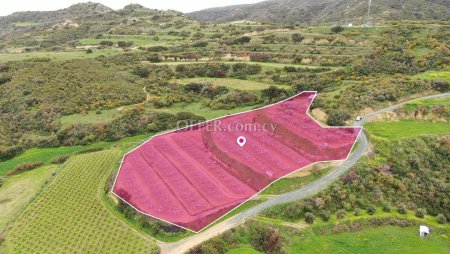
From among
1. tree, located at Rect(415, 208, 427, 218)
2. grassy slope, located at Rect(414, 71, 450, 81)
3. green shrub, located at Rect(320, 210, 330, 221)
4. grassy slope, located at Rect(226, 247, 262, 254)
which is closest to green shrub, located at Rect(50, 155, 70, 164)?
grassy slope, located at Rect(226, 247, 262, 254)

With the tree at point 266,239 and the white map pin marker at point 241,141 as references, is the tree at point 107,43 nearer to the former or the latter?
the white map pin marker at point 241,141

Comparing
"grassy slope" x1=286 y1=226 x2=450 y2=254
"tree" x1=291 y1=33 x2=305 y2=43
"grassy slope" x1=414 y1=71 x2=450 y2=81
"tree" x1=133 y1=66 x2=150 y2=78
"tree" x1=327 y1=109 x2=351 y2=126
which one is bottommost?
"grassy slope" x1=286 y1=226 x2=450 y2=254

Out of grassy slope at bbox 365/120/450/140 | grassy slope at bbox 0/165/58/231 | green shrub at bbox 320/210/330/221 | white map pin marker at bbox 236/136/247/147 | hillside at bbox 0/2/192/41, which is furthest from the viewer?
hillside at bbox 0/2/192/41

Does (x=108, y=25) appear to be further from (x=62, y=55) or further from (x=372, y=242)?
(x=372, y=242)

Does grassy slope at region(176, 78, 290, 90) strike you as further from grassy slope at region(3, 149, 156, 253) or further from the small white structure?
the small white structure

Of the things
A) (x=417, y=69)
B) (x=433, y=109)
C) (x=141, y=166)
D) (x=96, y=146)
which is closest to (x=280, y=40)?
(x=417, y=69)

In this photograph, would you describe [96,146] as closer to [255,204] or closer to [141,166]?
[141,166]
